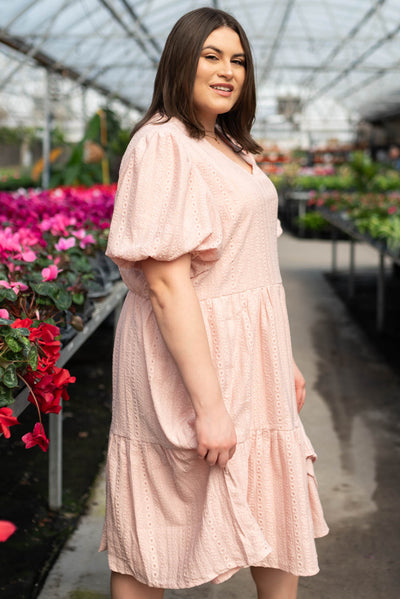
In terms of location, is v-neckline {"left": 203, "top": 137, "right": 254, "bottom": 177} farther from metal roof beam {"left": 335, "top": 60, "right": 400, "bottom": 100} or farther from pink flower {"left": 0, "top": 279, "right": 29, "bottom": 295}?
metal roof beam {"left": 335, "top": 60, "right": 400, "bottom": 100}

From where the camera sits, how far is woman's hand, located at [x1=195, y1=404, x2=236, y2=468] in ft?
4.16

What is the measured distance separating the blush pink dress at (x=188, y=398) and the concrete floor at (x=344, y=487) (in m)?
0.76

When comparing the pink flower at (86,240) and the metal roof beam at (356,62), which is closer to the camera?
the pink flower at (86,240)

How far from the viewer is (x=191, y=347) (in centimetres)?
126

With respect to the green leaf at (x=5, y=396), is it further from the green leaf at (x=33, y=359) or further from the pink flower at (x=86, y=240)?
the pink flower at (x=86, y=240)

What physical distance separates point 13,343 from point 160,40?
14.2m

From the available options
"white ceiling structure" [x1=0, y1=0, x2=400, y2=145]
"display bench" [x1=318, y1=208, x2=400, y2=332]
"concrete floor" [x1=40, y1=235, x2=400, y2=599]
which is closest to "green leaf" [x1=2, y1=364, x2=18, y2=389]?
"concrete floor" [x1=40, y1=235, x2=400, y2=599]

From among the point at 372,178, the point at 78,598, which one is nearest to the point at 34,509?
the point at 78,598

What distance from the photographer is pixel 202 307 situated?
4.45 ft

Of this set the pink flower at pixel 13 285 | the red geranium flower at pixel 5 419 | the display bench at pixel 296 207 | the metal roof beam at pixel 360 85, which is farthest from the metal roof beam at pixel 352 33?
the red geranium flower at pixel 5 419

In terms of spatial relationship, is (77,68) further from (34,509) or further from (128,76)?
(34,509)

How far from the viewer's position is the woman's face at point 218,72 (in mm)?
1350

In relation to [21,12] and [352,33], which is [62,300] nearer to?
[21,12]

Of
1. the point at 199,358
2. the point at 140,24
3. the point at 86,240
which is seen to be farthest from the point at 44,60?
the point at 199,358
